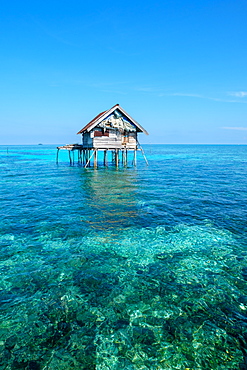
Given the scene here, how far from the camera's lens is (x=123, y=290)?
21.5 ft

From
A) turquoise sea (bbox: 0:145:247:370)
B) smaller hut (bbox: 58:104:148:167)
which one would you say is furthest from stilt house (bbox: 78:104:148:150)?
turquoise sea (bbox: 0:145:247:370)

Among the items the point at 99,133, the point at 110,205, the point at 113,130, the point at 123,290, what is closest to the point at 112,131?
the point at 113,130

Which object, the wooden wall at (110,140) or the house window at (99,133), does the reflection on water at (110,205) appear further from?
the house window at (99,133)

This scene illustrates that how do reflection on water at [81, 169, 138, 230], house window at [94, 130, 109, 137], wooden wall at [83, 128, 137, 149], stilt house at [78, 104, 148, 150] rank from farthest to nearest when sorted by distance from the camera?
1. wooden wall at [83, 128, 137, 149]
2. house window at [94, 130, 109, 137]
3. stilt house at [78, 104, 148, 150]
4. reflection on water at [81, 169, 138, 230]

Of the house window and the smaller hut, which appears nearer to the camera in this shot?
the smaller hut

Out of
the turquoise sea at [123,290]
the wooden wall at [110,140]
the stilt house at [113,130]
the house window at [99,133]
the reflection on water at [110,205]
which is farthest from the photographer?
the wooden wall at [110,140]

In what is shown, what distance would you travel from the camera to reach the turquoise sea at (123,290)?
15.2 ft

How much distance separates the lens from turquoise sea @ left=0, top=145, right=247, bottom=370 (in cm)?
464

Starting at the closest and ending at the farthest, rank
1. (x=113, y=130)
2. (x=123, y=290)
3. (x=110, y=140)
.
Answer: (x=123, y=290) → (x=113, y=130) → (x=110, y=140)

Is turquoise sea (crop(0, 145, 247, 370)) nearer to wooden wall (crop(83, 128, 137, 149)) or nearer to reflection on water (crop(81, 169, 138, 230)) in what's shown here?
reflection on water (crop(81, 169, 138, 230))

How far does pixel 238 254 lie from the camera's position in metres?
8.62

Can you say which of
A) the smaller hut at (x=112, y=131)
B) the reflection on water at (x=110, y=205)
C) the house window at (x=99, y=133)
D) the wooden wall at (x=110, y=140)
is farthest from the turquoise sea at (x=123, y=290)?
the house window at (x=99, y=133)

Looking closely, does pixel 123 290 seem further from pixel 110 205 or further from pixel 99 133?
pixel 99 133

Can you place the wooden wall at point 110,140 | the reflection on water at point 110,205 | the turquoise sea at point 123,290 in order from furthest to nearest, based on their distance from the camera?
the wooden wall at point 110,140 → the reflection on water at point 110,205 → the turquoise sea at point 123,290
